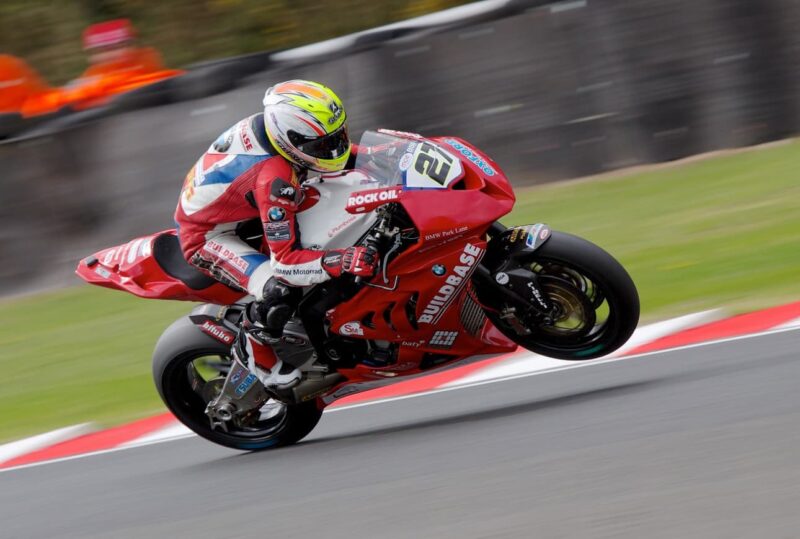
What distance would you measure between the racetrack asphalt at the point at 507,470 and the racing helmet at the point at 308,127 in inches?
50.3

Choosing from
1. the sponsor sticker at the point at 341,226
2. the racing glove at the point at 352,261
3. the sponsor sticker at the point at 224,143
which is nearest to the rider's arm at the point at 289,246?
the racing glove at the point at 352,261

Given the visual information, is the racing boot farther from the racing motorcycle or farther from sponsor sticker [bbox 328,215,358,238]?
sponsor sticker [bbox 328,215,358,238]

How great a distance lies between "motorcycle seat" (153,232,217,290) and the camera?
18.1ft

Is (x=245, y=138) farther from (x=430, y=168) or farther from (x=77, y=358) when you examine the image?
(x=77, y=358)

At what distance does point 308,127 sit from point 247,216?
0.59 meters

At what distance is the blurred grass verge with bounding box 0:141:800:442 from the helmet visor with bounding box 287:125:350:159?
2410 mm

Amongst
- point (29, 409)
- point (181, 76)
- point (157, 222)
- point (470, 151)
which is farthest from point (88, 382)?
point (470, 151)

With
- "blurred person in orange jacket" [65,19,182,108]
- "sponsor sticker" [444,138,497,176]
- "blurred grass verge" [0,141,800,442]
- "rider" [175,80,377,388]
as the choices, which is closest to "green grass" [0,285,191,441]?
"blurred grass verge" [0,141,800,442]

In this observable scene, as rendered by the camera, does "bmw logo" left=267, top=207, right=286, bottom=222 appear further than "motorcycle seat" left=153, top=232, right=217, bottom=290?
No

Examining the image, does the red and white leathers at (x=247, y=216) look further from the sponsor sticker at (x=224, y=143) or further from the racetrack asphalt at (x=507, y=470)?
the racetrack asphalt at (x=507, y=470)

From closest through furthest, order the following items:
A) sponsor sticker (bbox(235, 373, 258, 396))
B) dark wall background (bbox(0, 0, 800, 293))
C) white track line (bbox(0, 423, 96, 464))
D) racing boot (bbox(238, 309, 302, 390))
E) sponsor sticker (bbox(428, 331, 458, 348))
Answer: sponsor sticker (bbox(428, 331, 458, 348)) → racing boot (bbox(238, 309, 302, 390)) → sponsor sticker (bbox(235, 373, 258, 396)) → white track line (bbox(0, 423, 96, 464)) → dark wall background (bbox(0, 0, 800, 293))

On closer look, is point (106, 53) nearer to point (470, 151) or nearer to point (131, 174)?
point (131, 174)

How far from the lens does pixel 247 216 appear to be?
5352 mm

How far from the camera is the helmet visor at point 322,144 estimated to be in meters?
5.01
